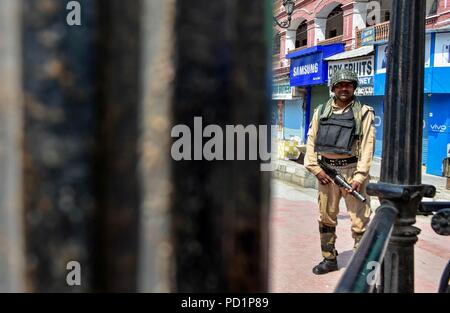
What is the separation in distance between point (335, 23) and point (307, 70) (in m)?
→ 2.77

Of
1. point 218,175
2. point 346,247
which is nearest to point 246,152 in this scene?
point 218,175

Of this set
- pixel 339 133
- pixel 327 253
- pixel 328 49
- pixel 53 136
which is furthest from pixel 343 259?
pixel 328 49

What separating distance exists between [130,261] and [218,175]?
0.36 feet

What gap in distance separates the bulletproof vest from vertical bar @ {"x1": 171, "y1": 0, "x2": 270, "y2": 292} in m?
3.75

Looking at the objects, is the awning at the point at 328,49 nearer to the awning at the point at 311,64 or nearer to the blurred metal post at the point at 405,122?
the awning at the point at 311,64

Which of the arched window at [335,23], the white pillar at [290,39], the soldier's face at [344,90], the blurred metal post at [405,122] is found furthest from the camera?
the white pillar at [290,39]

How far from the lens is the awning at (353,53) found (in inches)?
584

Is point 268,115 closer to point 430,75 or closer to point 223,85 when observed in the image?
point 223,85

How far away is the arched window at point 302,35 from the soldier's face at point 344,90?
57.8 ft

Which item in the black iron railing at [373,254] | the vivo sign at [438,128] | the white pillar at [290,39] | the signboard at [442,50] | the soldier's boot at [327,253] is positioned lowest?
the soldier's boot at [327,253]

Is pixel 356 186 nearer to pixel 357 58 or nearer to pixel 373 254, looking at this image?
pixel 373 254

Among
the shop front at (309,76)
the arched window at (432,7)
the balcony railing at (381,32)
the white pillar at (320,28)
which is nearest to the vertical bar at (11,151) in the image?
the arched window at (432,7)

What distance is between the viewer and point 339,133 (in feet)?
13.5

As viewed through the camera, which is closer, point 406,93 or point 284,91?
point 406,93
